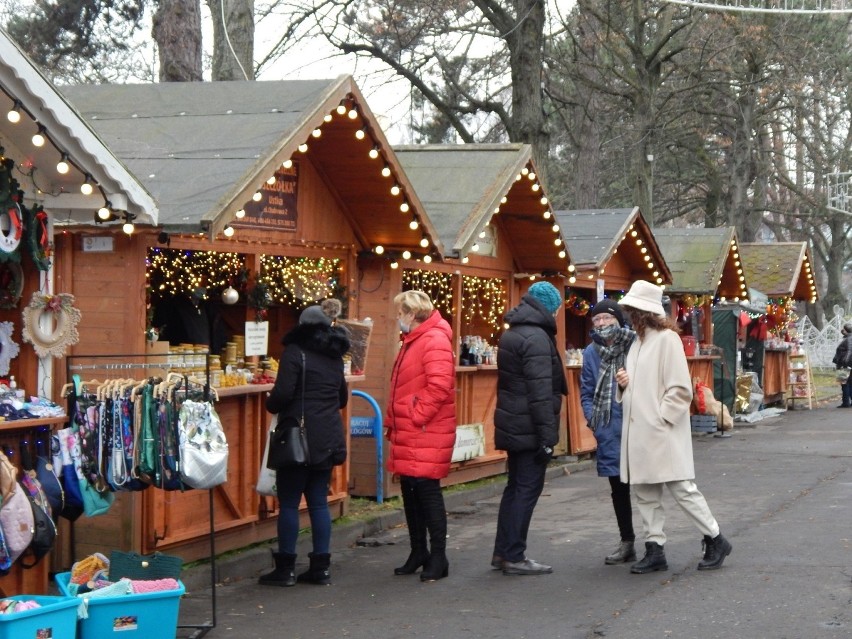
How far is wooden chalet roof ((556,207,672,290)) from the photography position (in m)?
16.4

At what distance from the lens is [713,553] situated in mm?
8797

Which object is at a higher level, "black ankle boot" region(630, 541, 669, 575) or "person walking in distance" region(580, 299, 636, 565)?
"person walking in distance" region(580, 299, 636, 565)

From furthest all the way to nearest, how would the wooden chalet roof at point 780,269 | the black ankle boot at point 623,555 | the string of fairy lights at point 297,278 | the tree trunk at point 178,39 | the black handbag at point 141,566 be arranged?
the wooden chalet roof at point 780,269 < the tree trunk at point 178,39 < the string of fairy lights at point 297,278 < the black ankle boot at point 623,555 < the black handbag at point 141,566

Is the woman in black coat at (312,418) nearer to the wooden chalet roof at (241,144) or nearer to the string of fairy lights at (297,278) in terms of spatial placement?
the wooden chalet roof at (241,144)

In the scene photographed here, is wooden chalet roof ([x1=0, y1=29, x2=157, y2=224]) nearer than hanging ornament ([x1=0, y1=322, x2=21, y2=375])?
Yes

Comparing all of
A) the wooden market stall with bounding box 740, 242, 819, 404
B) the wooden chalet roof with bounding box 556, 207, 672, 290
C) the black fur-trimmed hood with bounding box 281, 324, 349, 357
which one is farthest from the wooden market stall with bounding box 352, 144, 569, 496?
the wooden market stall with bounding box 740, 242, 819, 404

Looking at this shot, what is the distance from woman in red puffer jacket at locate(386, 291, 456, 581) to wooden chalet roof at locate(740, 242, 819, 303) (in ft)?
61.0

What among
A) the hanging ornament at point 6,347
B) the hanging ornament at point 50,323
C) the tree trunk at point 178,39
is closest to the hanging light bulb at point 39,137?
the hanging ornament at point 50,323

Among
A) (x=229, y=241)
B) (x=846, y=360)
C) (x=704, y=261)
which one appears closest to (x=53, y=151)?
(x=229, y=241)

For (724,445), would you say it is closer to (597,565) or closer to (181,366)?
(597,565)

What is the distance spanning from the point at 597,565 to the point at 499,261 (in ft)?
19.8

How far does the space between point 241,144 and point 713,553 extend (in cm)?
436

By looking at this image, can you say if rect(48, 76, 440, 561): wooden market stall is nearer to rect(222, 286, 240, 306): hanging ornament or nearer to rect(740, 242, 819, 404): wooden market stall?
rect(222, 286, 240, 306): hanging ornament

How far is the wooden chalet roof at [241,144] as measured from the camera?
8.74 meters
